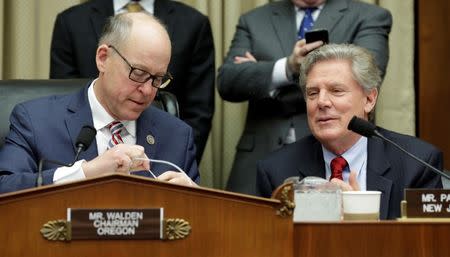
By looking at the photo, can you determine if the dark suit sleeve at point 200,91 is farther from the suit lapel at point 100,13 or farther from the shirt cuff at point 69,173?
the shirt cuff at point 69,173

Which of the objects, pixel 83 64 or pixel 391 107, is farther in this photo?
pixel 391 107

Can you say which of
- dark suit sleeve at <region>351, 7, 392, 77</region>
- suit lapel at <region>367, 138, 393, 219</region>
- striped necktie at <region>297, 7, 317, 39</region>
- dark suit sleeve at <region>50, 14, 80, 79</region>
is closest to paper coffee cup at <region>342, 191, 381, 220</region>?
suit lapel at <region>367, 138, 393, 219</region>

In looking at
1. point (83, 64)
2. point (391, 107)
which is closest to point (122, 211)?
point (83, 64)

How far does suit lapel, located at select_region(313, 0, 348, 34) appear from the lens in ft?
13.3

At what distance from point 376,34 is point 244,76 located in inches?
23.5

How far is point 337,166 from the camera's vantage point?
3107 millimetres

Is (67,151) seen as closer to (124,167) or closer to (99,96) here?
(99,96)

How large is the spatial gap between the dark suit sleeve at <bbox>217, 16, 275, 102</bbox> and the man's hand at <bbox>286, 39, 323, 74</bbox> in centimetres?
13

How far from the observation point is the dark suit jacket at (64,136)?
2.88 metres

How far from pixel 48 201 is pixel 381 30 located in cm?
250

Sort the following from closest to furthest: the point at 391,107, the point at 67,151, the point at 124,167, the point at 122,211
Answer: the point at 122,211 < the point at 124,167 < the point at 67,151 < the point at 391,107

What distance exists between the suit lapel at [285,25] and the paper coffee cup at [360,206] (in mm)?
1882

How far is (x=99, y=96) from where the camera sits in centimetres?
305

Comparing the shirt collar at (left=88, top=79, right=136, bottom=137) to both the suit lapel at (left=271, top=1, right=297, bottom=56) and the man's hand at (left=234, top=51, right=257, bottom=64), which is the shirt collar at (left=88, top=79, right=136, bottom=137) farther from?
the suit lapel at (left=271, top=1, right=297, bottom=56)
